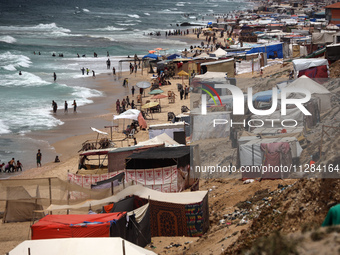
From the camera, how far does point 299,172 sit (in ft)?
46.8

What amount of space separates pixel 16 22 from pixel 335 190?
10999 centimetres

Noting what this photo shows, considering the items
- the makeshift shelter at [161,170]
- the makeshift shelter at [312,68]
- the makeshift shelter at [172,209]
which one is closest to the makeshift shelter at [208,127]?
the makeshift shelter at [161,170]

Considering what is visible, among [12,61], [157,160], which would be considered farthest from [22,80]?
[157,160]

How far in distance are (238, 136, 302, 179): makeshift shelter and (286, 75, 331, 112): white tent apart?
9.74 feet

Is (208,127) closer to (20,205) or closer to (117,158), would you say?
(117,158)

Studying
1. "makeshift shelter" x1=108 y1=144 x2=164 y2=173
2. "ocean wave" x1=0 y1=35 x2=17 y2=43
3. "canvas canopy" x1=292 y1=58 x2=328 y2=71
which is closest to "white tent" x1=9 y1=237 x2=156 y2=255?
"makeshift shelter" x1=108 y1=144 x2=164 y2=173

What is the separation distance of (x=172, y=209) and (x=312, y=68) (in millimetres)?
12699

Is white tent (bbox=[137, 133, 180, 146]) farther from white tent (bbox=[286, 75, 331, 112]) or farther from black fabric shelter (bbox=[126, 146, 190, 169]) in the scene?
white tent (bbox=[286, 75, 331, 112])

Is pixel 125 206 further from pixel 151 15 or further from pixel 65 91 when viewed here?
pixel 151 15

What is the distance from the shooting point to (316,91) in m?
18.5

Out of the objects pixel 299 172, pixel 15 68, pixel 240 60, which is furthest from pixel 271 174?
pixel 15 68

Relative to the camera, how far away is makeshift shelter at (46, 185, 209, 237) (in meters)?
12.9

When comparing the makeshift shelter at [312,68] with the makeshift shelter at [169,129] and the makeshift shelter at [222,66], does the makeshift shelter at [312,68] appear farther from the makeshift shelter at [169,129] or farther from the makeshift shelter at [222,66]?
the makeshift shelter at [222,66]

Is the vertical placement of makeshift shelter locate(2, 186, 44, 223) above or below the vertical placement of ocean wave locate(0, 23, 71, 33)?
below
